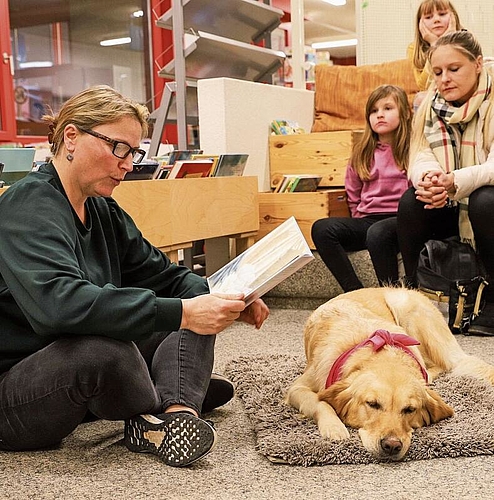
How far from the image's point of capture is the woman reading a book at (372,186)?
11.6ft

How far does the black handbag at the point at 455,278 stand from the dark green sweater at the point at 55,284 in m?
1.67

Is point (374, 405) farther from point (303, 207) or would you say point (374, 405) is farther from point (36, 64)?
point (36, 64)

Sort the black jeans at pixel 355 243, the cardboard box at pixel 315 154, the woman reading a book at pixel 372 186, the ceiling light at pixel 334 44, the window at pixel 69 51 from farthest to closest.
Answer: the ceiling light at pixel 334 44, the window at pixel 69 51, the cardboard box at pixel 315 154, the woman reading a book at pixel 372 186, the black jeans at pixel 355 243

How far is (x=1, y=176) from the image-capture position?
249 centimetres

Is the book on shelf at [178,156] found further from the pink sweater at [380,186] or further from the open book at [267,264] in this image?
the open book at [267,264]

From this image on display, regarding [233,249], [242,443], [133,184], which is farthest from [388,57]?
[242,443]

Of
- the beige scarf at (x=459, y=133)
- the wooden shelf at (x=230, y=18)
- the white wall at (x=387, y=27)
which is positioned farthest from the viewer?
the white wall at (x=387, y=27)

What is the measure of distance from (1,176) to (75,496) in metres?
1.34

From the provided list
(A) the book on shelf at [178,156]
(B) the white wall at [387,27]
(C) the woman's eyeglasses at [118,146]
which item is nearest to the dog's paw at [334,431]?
(C) the woman's eyeglasses at [118,146]

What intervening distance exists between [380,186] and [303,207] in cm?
42

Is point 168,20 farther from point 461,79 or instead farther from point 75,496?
point 75,496

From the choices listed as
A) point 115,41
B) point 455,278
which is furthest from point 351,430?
point 115,41

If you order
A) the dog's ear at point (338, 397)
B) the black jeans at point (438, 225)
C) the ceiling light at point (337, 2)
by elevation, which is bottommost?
the dog's ear at point (338, 397)

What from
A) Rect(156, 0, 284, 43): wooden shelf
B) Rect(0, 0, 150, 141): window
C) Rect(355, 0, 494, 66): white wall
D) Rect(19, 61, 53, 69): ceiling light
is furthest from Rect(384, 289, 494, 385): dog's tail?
Rect(19, 61, 53, 69): ceiling light
